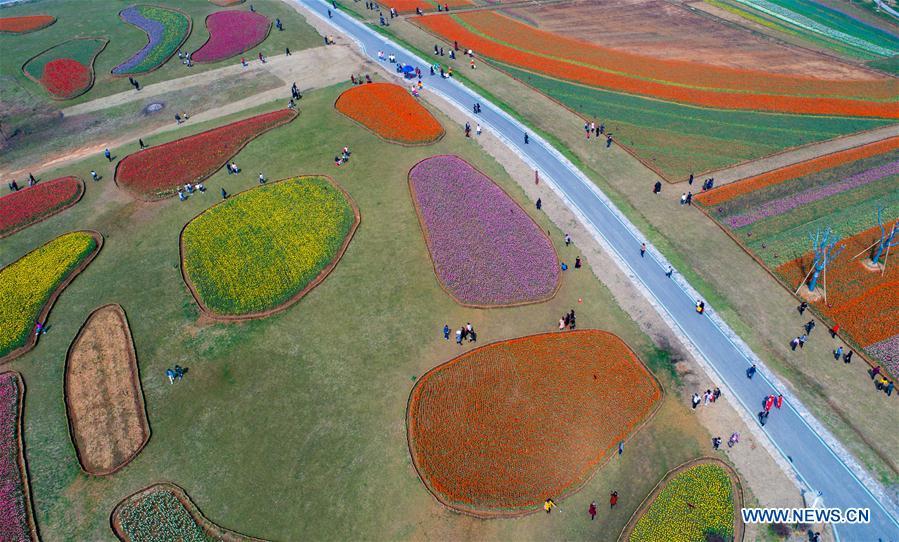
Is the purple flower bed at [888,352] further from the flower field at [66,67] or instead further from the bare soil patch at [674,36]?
the flower field at [66,67]

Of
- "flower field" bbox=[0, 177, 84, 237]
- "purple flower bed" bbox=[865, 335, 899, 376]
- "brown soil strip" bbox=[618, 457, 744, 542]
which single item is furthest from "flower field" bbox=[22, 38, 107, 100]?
"purple flower bed" bbox=[865, 335, 899, 376]

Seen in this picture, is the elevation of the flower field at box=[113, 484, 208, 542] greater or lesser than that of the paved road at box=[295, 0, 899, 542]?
lesser

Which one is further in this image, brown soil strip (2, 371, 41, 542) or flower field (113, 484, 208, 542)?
brown soil strip (2, 371, 41, 542)

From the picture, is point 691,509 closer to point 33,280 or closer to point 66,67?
point 33,280

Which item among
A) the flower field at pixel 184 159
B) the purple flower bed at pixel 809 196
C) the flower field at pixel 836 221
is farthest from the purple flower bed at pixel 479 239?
the flower field at pixel 184 159

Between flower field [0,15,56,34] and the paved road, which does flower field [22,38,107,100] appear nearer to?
flower field [0,15,56,34]
